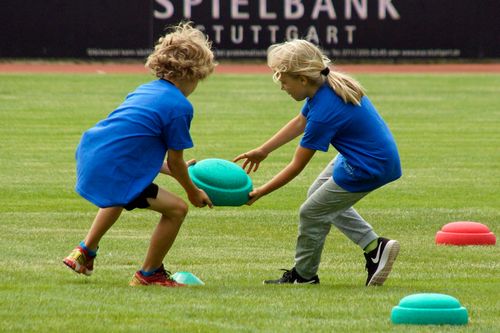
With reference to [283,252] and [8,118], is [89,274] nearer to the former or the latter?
[283,252]

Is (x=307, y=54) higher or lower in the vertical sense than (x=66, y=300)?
higher

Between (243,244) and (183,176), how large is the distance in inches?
111

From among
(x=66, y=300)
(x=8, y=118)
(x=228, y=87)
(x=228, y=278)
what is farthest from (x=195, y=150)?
(x=228, y=87)

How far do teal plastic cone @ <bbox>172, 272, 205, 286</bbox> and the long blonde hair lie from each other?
55.5 inches

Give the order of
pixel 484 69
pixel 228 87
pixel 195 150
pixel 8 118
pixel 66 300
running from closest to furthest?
pixel 66 300 < pixel 195 150 < pixel 8 118 < pixel 228 87 < pixel 484 69

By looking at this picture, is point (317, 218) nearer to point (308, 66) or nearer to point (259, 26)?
point (308, 66)

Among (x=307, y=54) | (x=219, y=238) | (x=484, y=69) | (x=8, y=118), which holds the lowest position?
(x=484, y=69)

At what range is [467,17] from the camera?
1612 inches

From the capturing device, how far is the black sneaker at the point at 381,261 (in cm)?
896

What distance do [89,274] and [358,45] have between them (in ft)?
108

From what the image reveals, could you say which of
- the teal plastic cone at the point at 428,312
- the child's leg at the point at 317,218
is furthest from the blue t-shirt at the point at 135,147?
the teal plastic cone at the point at 428,312

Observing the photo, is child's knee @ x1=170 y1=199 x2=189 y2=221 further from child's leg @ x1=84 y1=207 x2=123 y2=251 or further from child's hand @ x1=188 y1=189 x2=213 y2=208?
child's leg @ x1=84 y1=207 x2=123 y2=251

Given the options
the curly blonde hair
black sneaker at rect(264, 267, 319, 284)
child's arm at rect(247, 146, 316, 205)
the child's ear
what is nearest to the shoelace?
black sneaker at rect(264, 267, 319, 284)

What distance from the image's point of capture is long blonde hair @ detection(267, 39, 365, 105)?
859cm
